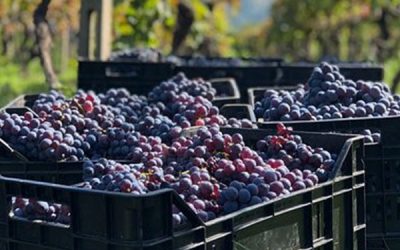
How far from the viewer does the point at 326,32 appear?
2752 cm

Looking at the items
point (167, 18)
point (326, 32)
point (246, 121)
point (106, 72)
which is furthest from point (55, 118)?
point (326, 32)

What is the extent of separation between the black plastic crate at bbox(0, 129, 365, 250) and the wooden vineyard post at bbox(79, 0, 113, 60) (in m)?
5.53

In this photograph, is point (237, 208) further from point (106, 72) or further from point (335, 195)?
point (106, 72)

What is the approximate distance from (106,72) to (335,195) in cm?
371

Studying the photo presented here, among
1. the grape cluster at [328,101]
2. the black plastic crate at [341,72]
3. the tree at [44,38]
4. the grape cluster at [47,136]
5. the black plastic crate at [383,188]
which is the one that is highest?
the tree at [44,38]

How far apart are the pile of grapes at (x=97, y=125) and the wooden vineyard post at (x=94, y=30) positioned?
383cm

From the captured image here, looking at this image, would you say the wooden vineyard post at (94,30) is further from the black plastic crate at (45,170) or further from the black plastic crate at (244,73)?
the black plastic crate at (45,170)

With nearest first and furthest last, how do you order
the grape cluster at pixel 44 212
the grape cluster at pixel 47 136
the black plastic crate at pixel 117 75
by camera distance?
the grape cluster at pixel 44 212
the grape cluster at pixel 47 136
the black plastic crate at pixel 117 75

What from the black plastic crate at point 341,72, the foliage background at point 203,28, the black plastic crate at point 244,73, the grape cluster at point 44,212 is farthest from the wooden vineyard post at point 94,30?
the grape cluster at point 44,212

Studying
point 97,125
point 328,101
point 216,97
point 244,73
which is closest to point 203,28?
point 244,73

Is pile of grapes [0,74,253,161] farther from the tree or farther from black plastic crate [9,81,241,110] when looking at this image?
the tree

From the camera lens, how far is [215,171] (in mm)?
3719

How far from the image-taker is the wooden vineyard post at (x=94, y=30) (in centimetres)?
922

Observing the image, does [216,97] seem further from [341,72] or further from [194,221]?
[194,221]
